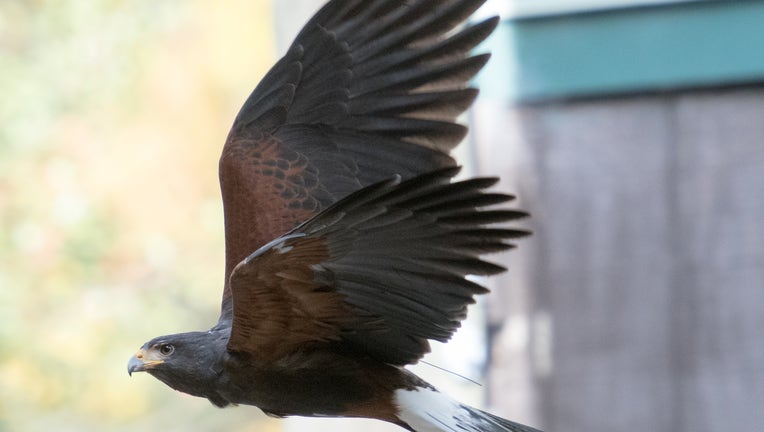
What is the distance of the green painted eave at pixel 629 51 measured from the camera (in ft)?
14.0

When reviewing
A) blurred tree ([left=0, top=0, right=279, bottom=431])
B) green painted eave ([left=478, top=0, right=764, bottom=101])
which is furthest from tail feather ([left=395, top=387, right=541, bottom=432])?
blurred tree ([left=0, top=0, right=279, bottom=431])

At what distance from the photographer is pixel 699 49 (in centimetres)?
432

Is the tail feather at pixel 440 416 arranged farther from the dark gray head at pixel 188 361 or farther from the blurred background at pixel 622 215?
the blurred background at pixel 622 215

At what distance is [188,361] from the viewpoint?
307 cm

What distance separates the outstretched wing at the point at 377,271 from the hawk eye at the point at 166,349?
217 millimetres

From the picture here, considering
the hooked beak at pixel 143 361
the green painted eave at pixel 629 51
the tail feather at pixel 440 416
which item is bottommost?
the tail feather at pixel 440 416

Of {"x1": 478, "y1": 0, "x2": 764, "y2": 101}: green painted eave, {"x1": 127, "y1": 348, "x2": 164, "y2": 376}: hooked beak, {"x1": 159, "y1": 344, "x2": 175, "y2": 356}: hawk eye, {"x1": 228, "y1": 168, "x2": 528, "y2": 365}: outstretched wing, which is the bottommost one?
{"x1": 127, "y1": 348, "x2": 164, "y2": 376}: hooked beak

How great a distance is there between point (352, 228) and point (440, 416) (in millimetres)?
757

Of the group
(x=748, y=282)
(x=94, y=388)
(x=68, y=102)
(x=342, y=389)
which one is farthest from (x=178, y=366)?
(x=68, y=102)

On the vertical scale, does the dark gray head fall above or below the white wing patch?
above

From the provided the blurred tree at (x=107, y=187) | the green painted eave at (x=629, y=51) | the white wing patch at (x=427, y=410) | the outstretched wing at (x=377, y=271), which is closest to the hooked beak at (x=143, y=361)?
the outstretched wing at (x=377, y=271)

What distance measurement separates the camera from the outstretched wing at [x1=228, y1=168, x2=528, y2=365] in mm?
2578

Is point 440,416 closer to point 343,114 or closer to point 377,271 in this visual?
point 377,271

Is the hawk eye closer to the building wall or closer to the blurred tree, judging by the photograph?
the building wall
